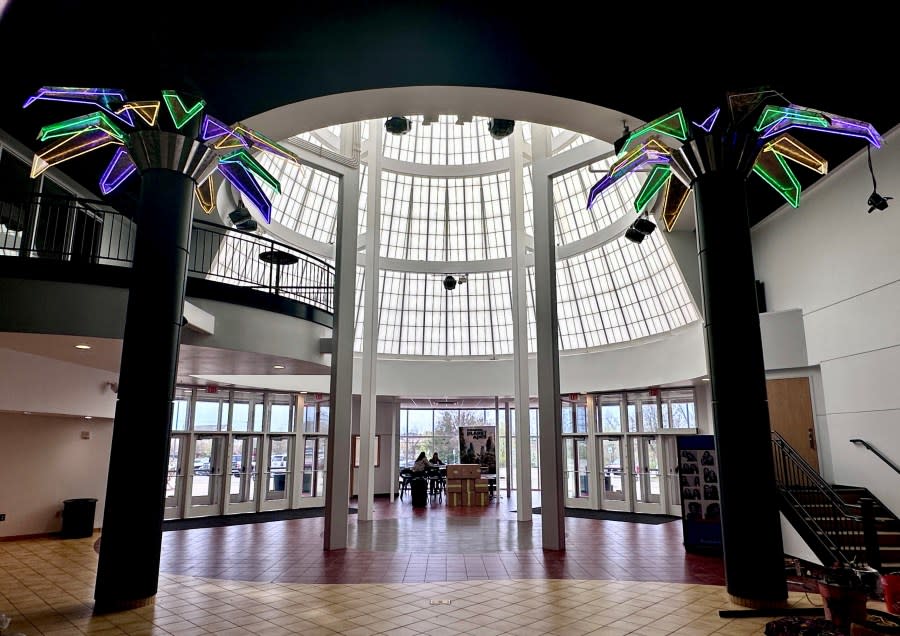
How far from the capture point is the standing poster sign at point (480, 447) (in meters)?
19.7

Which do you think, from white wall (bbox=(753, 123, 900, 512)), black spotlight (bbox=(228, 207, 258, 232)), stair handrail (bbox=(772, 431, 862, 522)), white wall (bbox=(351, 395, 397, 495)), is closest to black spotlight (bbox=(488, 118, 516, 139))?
black spotlight (bbox=(228, 207, 258, 232))

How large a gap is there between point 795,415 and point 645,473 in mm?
6096

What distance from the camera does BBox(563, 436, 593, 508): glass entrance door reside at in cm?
1712

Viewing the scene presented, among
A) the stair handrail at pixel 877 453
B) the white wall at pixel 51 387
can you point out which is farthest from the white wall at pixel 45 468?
the stair handrail at pixel 877 453

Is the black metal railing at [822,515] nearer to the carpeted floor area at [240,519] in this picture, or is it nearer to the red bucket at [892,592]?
the red bucket at [892,592]

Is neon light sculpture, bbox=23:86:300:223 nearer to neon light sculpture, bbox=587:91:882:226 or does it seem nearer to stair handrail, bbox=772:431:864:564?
neon light sculpture, bbox=587:91:882:226

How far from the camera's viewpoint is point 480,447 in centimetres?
1991

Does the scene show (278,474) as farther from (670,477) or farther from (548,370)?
(670,477)

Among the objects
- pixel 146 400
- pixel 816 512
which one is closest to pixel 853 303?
pixel 816 512

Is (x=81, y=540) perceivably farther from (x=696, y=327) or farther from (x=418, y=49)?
(x=696, y=327)

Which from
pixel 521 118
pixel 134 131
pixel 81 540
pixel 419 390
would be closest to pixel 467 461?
pixel 419 390

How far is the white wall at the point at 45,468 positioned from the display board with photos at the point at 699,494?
11294 millimetres

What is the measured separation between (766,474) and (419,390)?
12803mm

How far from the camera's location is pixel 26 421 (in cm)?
1120
